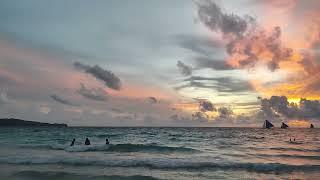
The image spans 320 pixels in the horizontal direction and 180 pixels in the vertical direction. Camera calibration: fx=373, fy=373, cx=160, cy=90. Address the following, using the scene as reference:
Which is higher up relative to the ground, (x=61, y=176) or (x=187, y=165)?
(x=187, y=165)

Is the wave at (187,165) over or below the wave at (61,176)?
over

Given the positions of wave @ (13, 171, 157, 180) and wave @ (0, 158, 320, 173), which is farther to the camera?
wave @ (0, 158, 320, 173)

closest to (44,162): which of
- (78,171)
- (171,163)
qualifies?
(78,171)

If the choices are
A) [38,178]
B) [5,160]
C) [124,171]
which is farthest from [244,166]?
[5,160]

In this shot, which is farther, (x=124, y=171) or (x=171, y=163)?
(x=171, y=163)

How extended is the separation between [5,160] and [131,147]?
72.6 feet

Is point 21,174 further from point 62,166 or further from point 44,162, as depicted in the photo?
point 44,162

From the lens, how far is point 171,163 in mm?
34094

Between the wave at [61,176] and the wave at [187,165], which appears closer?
the wave at [61,176]

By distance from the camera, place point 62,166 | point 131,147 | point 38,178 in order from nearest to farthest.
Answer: point 38,178 < point 62,166 < point 131,147

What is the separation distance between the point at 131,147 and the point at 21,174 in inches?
1113

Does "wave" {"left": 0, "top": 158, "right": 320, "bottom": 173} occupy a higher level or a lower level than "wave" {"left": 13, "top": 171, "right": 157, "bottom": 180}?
higher

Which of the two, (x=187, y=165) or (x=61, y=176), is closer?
(x=61, y=176)

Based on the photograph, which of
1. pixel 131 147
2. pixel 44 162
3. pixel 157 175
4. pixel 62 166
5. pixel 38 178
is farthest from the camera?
pixel 131 147
